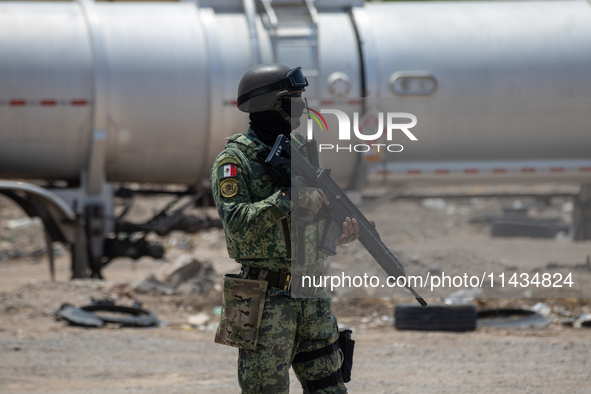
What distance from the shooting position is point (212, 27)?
6.56 meters

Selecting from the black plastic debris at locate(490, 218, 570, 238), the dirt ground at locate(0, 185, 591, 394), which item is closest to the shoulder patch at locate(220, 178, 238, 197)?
the dirt ground at locate(0, 185, 591, 394)

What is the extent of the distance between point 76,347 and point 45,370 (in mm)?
552

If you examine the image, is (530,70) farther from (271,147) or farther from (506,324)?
(271,147)

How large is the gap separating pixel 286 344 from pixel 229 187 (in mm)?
615

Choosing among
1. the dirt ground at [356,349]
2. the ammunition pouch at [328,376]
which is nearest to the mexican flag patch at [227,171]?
the ammunition pouch at [328,376]

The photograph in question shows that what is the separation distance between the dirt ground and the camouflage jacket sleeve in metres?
1.88

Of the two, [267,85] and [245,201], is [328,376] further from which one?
[267,85]

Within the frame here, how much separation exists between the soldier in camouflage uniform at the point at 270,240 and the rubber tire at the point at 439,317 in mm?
3051

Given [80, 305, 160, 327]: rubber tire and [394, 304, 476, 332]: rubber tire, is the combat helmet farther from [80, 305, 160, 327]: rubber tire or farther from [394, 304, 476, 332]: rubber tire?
[80, 305, 160, 327]: rubber tire

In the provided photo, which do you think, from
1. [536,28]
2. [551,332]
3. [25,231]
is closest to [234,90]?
[536,28]

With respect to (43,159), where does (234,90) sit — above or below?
above

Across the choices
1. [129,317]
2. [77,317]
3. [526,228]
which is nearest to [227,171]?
[77,317]

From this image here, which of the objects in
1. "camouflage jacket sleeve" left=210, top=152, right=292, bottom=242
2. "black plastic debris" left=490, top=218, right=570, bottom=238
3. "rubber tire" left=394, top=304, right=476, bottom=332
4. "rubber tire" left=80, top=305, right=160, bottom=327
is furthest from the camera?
"black plastic debris" left=490, top=218, right=570, bottom=238

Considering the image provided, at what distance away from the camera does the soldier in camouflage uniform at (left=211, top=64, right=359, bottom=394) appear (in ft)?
8.02
